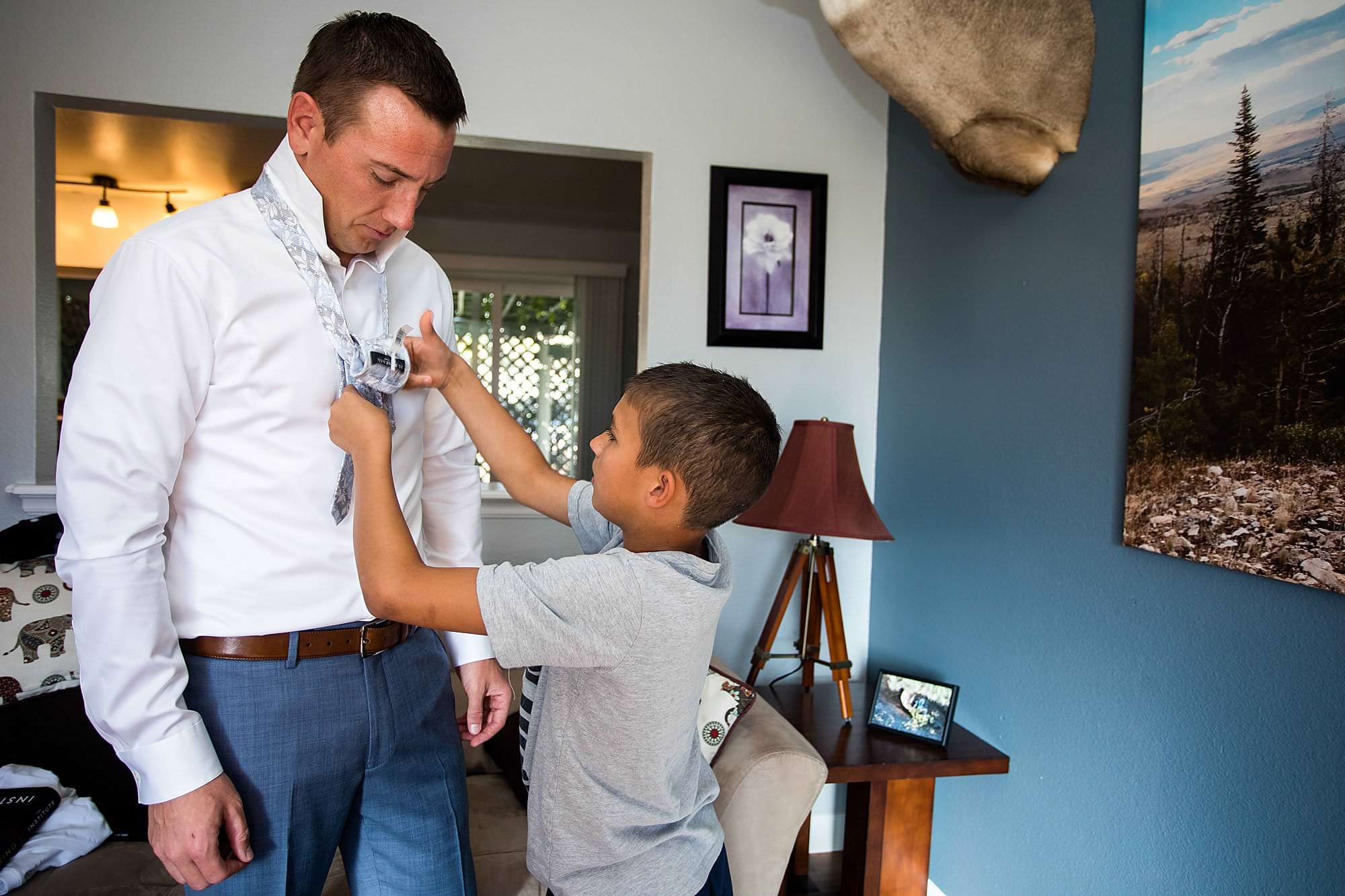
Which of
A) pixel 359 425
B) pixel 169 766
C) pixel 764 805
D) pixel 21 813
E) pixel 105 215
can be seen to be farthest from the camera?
pixel 105 215

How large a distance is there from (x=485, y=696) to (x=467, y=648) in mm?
72

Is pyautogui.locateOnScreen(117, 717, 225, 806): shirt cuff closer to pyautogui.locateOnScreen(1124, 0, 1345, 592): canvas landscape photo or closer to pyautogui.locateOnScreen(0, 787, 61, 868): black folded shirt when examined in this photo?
pyautogui.locateOnScreen(0, 787, 61, 868): black folded shirt

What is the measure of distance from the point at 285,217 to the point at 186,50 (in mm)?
1703

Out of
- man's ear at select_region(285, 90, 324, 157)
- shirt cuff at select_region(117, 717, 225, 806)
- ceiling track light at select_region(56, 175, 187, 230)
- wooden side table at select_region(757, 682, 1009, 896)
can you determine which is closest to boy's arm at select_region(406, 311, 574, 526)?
man's ear at select_region(285, 90, 324, 157)

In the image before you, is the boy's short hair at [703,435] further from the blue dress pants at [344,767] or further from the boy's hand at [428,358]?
the blue dress pants at [344,767]

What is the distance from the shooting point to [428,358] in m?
1.20

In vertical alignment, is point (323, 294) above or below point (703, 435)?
above

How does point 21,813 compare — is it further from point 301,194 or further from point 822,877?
point 822,877

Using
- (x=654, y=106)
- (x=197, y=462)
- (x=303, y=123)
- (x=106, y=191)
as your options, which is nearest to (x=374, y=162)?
(x=303, y=123)

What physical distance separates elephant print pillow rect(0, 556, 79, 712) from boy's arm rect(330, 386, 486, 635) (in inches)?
57.9

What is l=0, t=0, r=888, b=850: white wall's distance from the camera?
2.34 meters

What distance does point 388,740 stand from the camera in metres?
1.08

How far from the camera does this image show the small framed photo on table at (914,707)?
7.18ft

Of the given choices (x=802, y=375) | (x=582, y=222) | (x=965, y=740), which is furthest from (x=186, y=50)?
(x=582, y=222)
